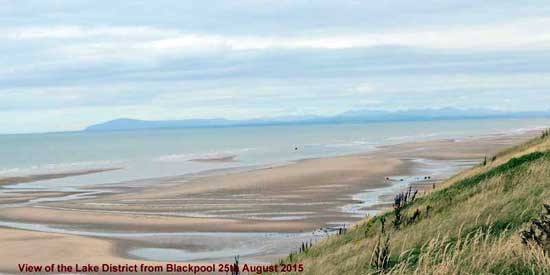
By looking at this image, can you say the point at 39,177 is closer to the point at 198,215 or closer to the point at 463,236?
the point at 198,215

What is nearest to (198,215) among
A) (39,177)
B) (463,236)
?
(463,236)

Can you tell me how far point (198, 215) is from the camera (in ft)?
98.9

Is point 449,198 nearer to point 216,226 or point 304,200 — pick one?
point 216,226

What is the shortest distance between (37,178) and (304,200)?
32.2m

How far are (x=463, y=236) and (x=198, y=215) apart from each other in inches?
853

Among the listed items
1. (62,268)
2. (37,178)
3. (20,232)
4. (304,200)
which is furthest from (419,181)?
(37,178)

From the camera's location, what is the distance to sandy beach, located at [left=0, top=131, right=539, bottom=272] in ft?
72.3

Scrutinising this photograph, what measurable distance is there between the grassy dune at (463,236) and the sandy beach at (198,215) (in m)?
6.74

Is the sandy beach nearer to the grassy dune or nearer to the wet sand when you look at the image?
the grassy dune

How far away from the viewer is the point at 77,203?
3681 cm

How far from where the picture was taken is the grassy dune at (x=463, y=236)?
22.4 feet

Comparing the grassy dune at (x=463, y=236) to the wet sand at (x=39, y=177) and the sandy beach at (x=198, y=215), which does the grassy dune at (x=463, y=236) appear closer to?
the sandy beach at (x=198, y=215)

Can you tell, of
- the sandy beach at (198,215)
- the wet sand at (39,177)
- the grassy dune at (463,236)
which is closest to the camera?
the grassy dune at (463,236)

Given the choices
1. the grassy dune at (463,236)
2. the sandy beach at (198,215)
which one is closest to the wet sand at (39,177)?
the sandy beach at (198,215)
